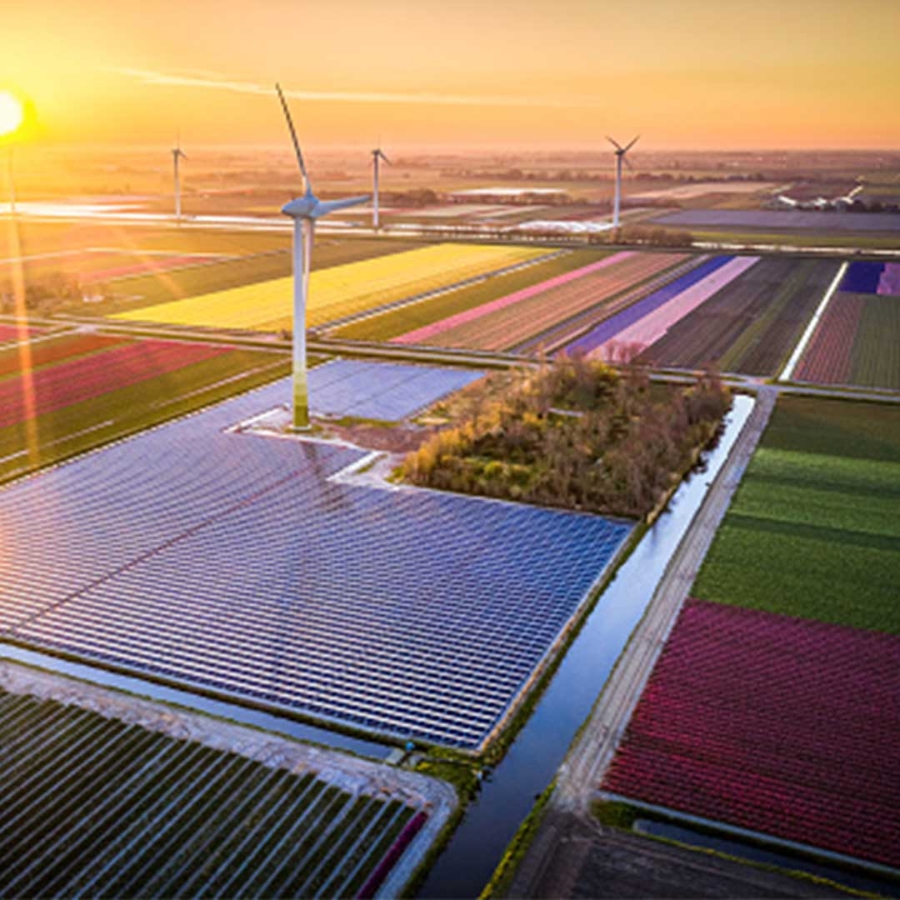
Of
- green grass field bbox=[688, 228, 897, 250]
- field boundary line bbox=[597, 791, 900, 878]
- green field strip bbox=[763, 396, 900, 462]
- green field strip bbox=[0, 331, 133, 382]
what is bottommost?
field boundary line bbox=[597, 791, 900, 878]

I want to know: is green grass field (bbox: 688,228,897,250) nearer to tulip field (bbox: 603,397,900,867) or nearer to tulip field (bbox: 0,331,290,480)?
tulip field (bbox: 0,331,290,480)

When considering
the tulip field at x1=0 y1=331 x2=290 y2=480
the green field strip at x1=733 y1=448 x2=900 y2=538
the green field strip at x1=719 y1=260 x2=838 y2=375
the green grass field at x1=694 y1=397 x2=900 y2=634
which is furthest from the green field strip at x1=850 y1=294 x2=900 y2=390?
the tulip field at x1=0 y1=331 x2=290 y2=480

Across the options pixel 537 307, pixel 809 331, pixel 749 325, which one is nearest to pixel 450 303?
pixel 537 307

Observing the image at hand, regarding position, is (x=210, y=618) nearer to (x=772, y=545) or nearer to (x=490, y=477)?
(x=490, y=477)

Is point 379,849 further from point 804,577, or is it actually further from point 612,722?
point 804,577

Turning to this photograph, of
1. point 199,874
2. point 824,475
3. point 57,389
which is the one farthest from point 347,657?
point 57,389

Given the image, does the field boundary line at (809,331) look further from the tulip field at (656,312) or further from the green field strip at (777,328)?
the tulip field at (656,312)
